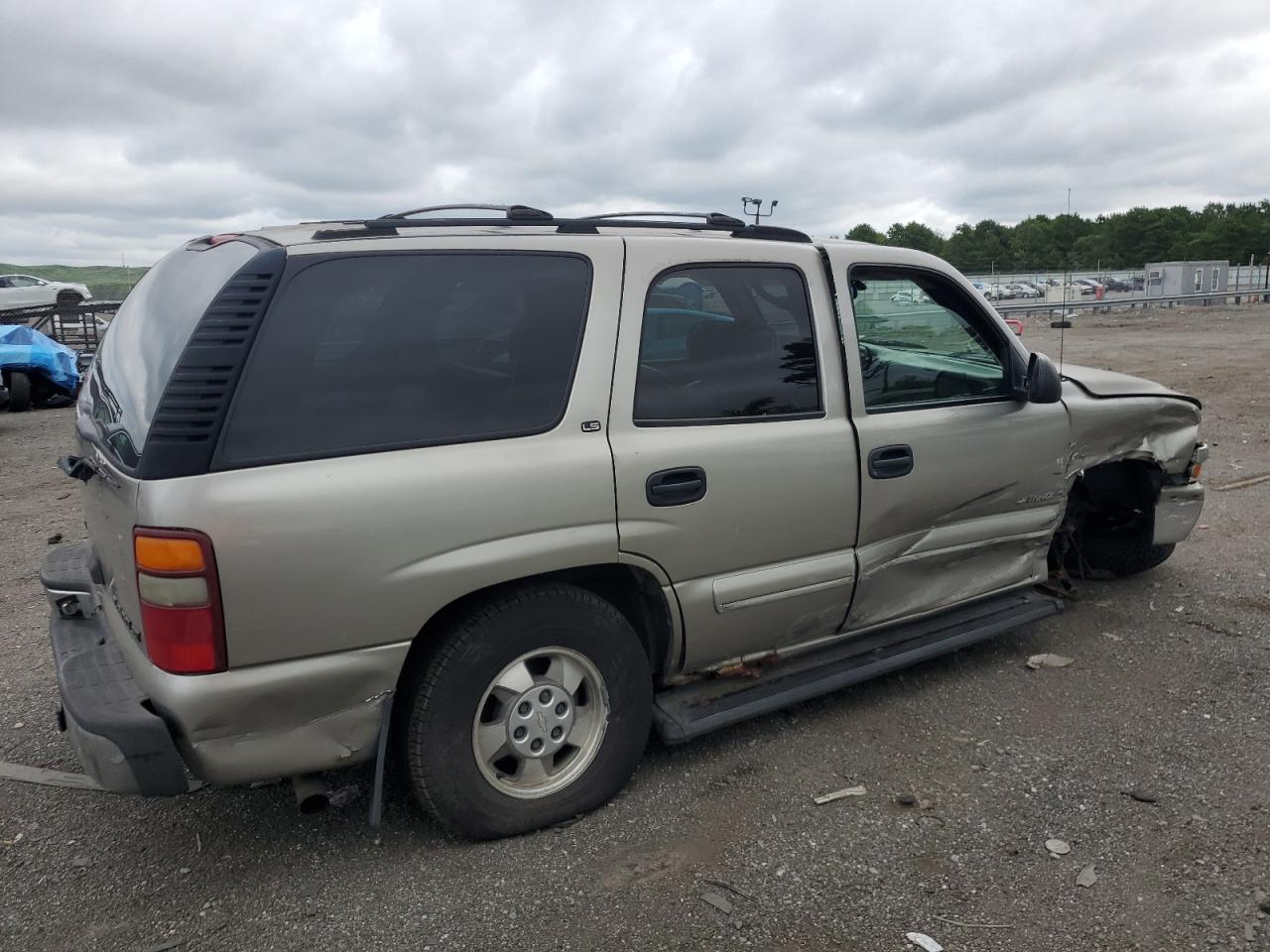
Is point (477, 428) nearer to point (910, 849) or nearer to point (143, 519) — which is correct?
point (143, 519)

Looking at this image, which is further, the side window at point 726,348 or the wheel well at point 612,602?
the side window at point 726,348

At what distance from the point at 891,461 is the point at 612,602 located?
119 centimetres

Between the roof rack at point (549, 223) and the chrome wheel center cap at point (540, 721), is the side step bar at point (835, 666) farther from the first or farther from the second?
the roof rack at point (549, 223)

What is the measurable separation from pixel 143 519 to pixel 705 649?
5.99 ft

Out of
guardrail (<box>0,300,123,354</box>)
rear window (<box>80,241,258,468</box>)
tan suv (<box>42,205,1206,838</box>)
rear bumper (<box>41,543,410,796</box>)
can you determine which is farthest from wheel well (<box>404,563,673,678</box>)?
guardrail (<box>0,300,123,354</box>)

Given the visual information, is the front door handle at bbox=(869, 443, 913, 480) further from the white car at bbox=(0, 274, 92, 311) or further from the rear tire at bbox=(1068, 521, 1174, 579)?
the white car at bbox=(0, 274, 92, 311)

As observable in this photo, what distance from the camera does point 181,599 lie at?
2531 millimetres

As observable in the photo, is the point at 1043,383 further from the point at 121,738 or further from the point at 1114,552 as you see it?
the point at 121,738

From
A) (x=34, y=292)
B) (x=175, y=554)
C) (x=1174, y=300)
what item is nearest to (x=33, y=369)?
(x=175, y=554)

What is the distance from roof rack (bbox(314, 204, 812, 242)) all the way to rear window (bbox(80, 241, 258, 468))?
34 centimetres

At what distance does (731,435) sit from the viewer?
11.1 feet

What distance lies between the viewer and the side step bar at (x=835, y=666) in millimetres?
3430

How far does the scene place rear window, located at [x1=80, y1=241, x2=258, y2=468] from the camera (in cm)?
274

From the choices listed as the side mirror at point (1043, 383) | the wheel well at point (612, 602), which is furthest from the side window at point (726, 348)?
the side mirror at point (1043, 383)
